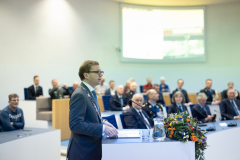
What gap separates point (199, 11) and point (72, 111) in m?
9.35

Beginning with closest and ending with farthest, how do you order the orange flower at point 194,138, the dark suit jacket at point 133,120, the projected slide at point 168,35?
1. the orange flower at point 194,138
2. the dark suit jacket at point 133,120
3. the projected slide at point 168,35

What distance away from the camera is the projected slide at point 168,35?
31.3 feet

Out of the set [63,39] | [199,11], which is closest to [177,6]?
[199,11]

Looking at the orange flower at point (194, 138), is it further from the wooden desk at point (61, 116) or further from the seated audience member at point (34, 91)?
the seated audience member at point (34, 91)

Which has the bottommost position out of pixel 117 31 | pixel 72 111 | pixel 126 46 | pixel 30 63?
pixel 72 111

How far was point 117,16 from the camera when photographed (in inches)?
372

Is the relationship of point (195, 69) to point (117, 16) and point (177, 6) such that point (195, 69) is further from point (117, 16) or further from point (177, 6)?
point (117, 16)

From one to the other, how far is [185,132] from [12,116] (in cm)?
273

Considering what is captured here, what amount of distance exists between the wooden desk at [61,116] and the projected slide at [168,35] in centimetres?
450

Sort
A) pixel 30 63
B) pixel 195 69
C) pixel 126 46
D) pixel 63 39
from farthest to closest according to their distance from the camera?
pixel 195 69, pixel 126 46, pixel 63 39, pixel 30 63

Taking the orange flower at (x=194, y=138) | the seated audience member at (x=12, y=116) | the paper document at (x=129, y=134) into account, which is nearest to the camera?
the orange flower at (x=194, y=138)

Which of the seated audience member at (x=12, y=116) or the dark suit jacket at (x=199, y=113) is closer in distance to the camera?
the seated audience member at (x=12, y=116)

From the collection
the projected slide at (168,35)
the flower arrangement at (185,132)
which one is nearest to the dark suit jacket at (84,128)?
the flower arrangement at (185,132)

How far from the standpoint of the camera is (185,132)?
1.81 metres
